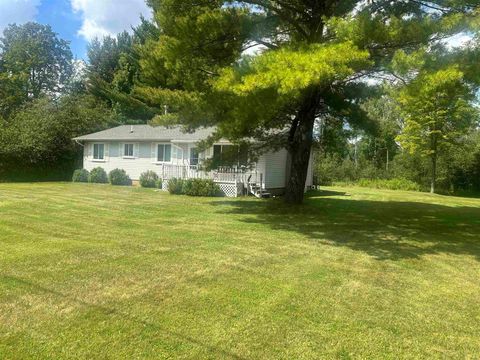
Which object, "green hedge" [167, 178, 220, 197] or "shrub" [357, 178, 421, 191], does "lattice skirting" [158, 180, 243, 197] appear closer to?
"green hedge" [167, 178, 220, 197]

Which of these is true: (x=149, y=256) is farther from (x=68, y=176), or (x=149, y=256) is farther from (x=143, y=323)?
(x=68, y=176)

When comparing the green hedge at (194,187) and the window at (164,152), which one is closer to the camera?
the green hedge at (194,187)

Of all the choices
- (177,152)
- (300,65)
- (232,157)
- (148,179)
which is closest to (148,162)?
(148,179)

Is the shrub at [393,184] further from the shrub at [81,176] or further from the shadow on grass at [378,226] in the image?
the shrub at [81,176]

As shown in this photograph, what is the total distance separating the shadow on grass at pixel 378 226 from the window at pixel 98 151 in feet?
44.4

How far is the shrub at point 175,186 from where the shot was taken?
1803cm

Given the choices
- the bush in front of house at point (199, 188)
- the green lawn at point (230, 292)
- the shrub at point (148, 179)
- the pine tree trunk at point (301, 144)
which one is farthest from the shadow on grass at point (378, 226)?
the shrub at point (148, 179)

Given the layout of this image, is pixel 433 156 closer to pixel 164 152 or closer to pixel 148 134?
pixel 164 152

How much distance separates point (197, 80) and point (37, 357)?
932 centimetres

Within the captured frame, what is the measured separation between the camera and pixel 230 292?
189 inches

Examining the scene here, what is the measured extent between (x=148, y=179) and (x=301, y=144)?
11826mm

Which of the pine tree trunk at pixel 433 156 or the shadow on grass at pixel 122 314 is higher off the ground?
the pine tree trunk at pixel 433 156

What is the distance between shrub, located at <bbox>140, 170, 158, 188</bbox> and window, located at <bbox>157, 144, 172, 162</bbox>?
1040 millimetres

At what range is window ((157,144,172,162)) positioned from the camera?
887 inches
